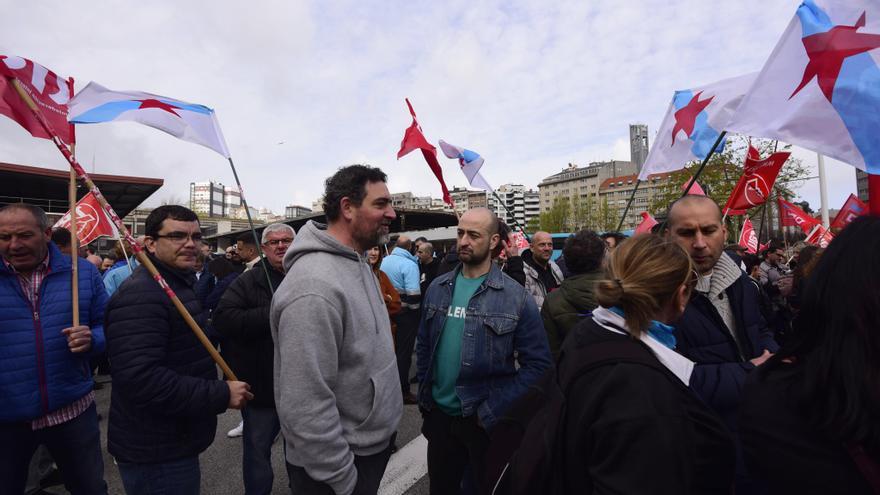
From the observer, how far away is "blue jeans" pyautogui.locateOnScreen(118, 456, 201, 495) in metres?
2.10

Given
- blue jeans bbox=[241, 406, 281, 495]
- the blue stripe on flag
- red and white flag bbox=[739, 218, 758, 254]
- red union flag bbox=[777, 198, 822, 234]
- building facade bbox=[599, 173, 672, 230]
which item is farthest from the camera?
building facade bbox=[599, 173, 672, 230]

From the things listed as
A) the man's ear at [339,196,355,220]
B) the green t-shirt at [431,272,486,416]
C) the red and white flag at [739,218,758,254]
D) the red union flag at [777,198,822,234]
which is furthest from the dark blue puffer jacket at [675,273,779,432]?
the red and white flag at [739,218,758,254]

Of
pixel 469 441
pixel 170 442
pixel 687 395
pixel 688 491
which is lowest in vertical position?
pixel 469 441

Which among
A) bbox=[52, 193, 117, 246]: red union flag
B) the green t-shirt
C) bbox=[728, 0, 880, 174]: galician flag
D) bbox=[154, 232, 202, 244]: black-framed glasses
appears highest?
bbox=[728, 0, 880, 174]: galician flag

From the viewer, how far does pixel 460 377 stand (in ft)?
8.25

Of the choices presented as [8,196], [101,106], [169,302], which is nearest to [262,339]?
[169,302]

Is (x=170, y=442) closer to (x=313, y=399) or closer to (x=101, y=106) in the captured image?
(x=313, y=399)

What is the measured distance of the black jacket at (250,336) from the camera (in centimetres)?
300

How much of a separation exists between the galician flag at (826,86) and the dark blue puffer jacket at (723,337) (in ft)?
2.45

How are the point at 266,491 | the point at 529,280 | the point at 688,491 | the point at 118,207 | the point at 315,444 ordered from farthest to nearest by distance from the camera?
the point at 118,207 → the point at 529,280 → the point at 266,491 → the point at 315,444 → the point at 688,491

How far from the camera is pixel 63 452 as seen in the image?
99.7 inches

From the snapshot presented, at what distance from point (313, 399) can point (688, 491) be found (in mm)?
1229

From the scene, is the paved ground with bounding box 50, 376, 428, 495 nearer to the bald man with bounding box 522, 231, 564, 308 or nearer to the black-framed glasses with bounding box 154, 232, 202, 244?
the bald man with bounding box 522, 231, 564, 308

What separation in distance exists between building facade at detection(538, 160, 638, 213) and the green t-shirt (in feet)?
362
